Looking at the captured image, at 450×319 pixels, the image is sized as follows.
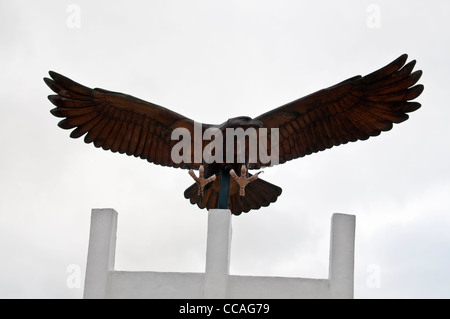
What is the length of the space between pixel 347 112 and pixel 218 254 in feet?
10.8

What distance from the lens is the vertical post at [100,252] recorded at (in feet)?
29.1

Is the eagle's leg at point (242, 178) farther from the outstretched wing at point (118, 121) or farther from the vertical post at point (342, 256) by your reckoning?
the vertical post at point (342, 256)

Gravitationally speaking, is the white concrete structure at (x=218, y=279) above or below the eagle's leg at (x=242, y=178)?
below

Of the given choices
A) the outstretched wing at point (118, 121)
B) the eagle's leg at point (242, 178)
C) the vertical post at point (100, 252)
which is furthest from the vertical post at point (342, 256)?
the outstretched wing at point (118, 121)

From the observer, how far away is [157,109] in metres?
11.1

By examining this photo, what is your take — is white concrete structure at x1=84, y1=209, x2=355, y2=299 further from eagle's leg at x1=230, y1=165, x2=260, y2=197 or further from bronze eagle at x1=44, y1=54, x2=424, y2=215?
bronze eagle at x1=44, y1=54, x2=424, y2=215

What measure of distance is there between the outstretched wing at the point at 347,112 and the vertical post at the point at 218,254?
2.32 m

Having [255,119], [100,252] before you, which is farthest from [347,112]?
[100,252]

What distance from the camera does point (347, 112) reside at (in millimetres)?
11203

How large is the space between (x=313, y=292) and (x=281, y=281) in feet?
1.11
